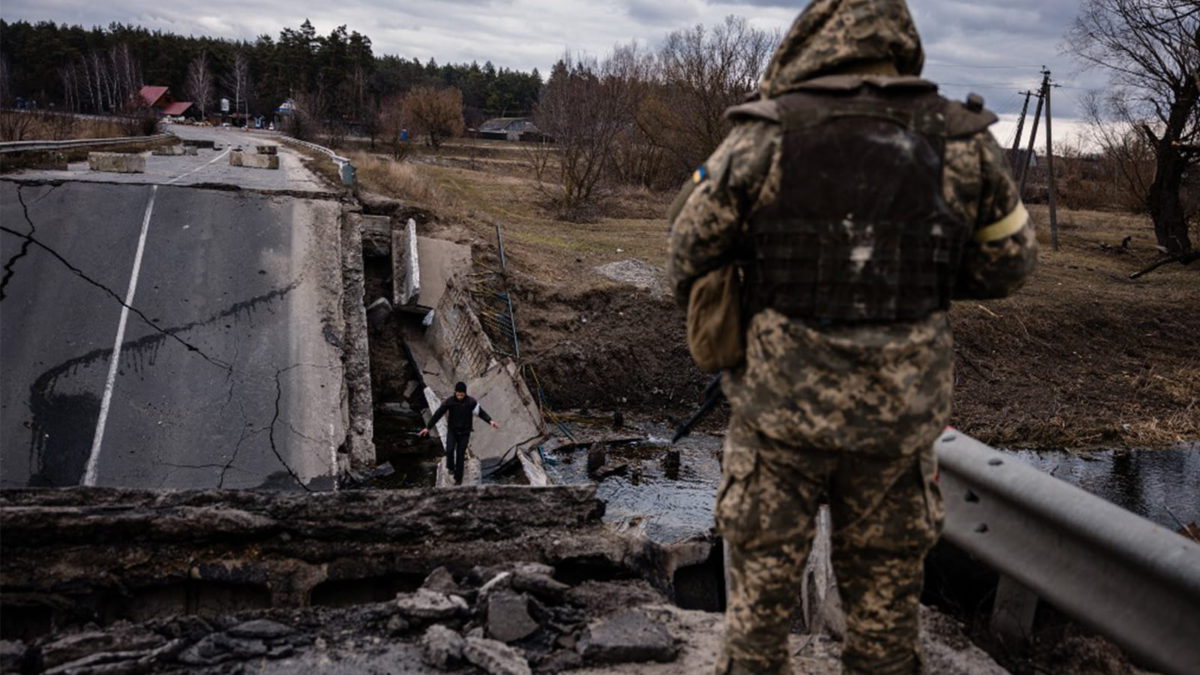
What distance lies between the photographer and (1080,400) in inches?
513

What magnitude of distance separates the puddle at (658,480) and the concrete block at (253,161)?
13042 mm

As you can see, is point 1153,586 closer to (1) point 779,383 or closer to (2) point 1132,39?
(1) point 779,383

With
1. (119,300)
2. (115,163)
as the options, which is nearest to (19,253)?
(119,300)

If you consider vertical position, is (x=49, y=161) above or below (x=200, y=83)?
below

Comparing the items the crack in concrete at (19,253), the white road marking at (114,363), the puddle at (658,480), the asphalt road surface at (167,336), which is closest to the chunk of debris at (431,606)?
the puddle at (658,480)

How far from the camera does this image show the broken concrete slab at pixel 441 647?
293 centimetres

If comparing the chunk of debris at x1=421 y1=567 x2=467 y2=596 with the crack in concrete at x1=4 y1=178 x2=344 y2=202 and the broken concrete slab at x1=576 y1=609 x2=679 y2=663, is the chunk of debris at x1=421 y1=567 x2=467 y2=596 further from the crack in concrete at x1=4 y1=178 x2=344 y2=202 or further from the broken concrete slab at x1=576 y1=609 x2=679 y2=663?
the crack in concrete at x1=4 y1=178 x2=344 y2=202

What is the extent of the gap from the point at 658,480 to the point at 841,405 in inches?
296

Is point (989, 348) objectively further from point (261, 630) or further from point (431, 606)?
point (261, 630)

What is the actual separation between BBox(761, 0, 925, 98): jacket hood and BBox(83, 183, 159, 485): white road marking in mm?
6217

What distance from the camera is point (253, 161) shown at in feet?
69.5

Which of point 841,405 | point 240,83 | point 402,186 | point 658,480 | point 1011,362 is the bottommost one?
point 658,480

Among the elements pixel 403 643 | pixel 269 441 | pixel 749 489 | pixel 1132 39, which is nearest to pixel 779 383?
pixel 749 489

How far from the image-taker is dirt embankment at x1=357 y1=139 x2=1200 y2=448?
40.1ft
